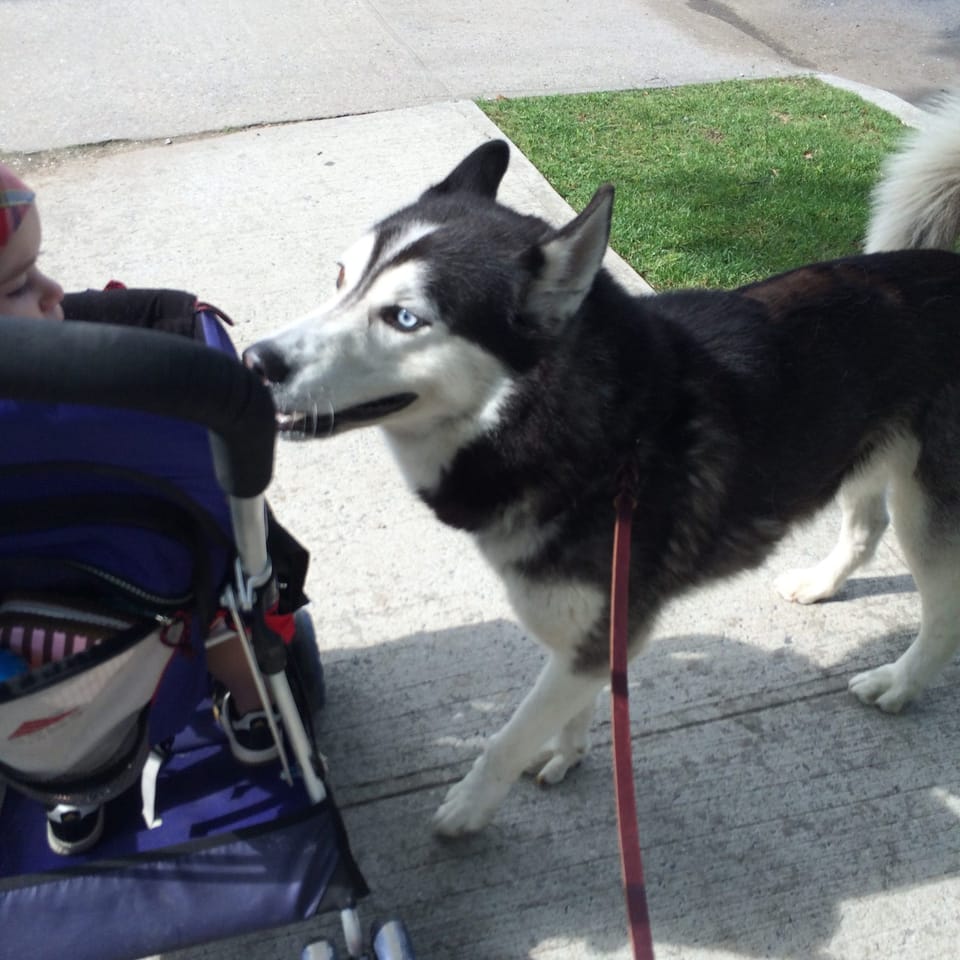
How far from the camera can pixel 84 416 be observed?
146cm

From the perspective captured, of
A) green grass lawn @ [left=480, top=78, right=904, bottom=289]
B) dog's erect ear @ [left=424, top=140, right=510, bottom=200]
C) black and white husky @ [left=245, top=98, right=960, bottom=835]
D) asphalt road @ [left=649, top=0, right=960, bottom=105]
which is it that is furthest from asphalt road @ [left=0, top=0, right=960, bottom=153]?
black and white husky @ [left=245, top=98, right=960, bottom=835]

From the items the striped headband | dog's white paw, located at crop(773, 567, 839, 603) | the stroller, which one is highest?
the striped headband

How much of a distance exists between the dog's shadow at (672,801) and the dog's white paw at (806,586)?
197 mm

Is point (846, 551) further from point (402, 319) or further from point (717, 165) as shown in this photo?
point (717, 165)

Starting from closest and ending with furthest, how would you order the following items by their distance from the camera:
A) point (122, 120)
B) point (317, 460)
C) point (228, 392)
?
point (228, 392), point (317, 460), point (122, 120)

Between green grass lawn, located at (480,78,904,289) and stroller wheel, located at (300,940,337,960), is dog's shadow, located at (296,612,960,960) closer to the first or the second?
stroller wheel, located at (300,940,337,960)

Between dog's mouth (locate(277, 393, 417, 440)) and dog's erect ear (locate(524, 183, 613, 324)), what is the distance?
13.5 inches

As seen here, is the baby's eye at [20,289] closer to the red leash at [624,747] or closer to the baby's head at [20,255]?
the baby's head at [20,255]

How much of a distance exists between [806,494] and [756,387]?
0.37 meters

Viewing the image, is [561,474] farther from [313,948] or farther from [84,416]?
[313,948]

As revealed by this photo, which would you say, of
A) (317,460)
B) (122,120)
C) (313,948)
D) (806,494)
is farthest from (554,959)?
(122,120)

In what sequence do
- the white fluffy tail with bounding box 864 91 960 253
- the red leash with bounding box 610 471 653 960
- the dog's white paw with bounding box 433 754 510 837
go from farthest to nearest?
1. the white fluffy tail with bounding box 864 91 960 253
2. the dog's white paw with bounding box 433 754 510 837
3. the red leash with bounding box 610 471 653 960

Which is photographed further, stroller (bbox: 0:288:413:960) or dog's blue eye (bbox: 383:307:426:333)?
dog's blue eye (bbox: 383:307:426:333)

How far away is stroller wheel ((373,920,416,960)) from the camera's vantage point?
1.88 m
